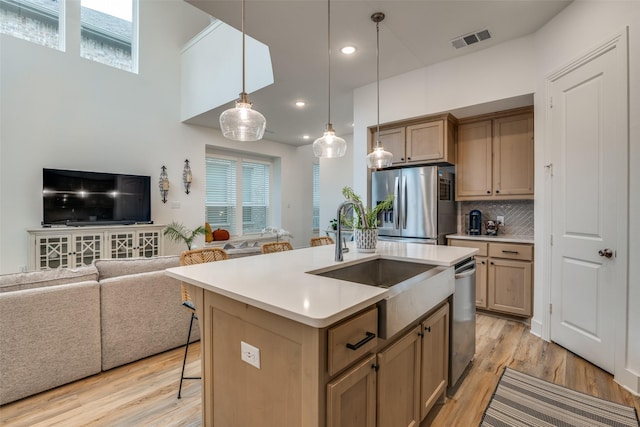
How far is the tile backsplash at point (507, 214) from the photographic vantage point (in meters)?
3.70

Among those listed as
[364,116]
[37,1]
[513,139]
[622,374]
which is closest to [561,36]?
[513,139]

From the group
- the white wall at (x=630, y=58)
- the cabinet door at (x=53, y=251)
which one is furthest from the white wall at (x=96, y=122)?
the white wall at (x=630, y=58)

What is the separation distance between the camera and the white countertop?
1.05 meters

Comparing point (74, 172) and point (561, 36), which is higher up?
point (561, 36)

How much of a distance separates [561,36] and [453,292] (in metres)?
2.50

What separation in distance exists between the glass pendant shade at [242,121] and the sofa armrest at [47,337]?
161cm

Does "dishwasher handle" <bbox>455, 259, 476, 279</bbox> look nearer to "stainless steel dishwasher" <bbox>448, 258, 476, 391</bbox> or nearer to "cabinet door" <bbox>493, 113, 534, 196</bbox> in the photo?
"stainless steel dishwasher" <bbox>448, 258, 476, 391</bbox>

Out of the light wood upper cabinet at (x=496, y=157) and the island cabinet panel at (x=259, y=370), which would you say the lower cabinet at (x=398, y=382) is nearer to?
the island cabinet panel at (x=259, y=370)

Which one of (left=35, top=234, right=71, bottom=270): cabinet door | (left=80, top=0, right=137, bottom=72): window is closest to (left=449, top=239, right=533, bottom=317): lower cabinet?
(left=35, top=234, right=71, bottom=270): cabinet door

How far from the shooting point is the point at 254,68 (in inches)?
161

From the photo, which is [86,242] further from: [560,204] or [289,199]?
[560,204]

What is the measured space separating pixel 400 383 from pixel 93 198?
5.12m

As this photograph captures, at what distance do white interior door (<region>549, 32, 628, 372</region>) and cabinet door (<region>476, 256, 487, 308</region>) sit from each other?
715 millimetres

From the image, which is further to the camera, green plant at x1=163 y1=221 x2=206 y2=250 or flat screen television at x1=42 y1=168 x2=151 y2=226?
green plant at x1=163 y1=221 x2=206 y2=250
